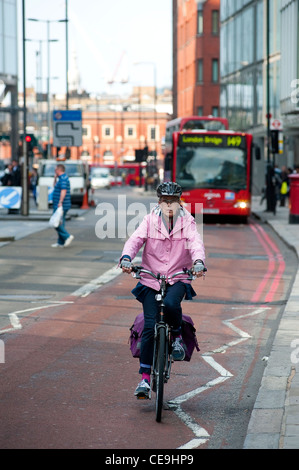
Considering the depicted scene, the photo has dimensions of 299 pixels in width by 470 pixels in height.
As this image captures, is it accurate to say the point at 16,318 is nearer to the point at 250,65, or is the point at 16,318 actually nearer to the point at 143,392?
the point at 143,392

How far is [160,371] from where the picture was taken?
7.05 meters

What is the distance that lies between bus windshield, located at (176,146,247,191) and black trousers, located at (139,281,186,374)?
25740 millimetres

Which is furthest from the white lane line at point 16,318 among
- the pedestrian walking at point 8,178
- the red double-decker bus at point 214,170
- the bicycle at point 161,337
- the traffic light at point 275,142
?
the pedestrian walking at point 8,178

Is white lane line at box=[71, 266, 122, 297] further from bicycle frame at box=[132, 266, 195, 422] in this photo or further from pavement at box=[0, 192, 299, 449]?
bicycle frame at box=[132, 266, 195, 422]

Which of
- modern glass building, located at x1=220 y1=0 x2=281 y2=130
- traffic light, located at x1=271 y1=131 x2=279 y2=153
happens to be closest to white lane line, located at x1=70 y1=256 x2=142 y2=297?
traffic light, located at x1=271 y1=131 x2=279 y2=153

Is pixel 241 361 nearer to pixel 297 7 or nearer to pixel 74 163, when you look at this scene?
pixel 74 163

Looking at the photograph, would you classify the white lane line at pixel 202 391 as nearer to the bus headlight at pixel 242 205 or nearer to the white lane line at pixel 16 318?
the white lane line at pixel 16 318

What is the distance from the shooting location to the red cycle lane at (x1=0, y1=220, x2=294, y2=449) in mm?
6629

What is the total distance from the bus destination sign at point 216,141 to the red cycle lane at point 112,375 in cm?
1917

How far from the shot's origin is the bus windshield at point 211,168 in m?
33.2

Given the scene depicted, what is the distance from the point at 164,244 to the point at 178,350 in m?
0.80
